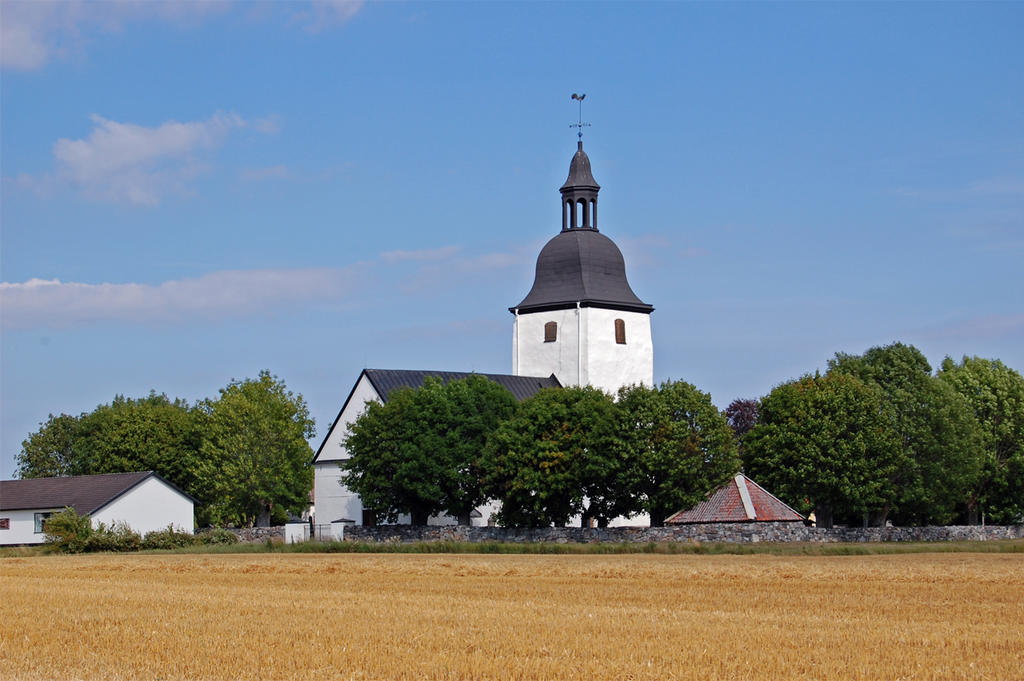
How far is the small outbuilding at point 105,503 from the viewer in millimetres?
73125

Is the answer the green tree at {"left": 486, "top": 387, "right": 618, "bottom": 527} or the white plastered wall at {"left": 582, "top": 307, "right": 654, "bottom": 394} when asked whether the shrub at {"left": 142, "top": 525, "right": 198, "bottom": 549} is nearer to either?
the green tree at {"left": 486, "top": 387, "right": 618, "bottom": 527}

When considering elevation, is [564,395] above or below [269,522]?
above

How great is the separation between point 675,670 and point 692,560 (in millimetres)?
28119

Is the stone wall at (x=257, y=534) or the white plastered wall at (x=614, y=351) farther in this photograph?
the white plastered wall at (x=614, y=351)

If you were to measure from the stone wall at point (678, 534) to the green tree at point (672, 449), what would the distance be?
11.9 ft

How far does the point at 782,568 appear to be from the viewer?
3712 centimetres

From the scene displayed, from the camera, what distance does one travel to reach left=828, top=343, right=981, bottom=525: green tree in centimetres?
7044

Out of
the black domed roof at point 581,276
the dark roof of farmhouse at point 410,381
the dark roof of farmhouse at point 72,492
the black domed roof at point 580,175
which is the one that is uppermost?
the black domed roof at point 580,175

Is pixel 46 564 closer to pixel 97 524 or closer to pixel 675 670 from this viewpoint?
pixel 97 524

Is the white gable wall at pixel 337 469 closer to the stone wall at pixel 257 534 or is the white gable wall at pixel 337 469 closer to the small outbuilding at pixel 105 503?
the small outbuilding at pixel 105 503

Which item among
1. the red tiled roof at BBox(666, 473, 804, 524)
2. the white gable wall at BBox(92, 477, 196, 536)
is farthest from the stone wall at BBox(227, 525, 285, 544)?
the red tiled roof at BBox(666, 473, 804, 524)

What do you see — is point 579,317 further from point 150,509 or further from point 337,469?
point 150,509

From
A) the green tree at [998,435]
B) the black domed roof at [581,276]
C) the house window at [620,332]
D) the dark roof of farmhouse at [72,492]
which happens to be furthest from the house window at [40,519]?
the green tree at [998,435]

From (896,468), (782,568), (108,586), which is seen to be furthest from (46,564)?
(896,468)
